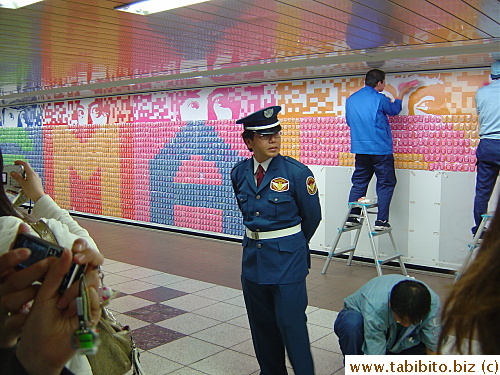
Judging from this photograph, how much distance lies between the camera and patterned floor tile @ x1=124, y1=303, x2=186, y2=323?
496 cm

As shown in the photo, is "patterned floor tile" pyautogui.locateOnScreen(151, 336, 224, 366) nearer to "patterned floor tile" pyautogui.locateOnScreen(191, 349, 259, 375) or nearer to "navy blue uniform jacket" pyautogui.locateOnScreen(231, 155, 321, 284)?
"patterned floor tile" pyautogui.locateOnScreen(191, 349, 259, 375)

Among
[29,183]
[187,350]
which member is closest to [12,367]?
[29,183]

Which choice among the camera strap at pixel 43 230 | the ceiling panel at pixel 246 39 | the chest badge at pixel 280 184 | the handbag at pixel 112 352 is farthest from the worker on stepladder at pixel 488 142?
the camera strap at pixel 43 230

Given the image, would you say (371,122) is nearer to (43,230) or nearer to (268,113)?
(268,113)

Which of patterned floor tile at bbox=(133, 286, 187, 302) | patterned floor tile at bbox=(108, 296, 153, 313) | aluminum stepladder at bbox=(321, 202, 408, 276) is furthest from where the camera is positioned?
aluminum stepladder at bbox=(321, 202, 408, 276)

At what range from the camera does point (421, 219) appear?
21.5 ft

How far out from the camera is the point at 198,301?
5.48 metres

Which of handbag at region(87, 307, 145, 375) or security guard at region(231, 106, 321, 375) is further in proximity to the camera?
security guard at region(231, 106, 321, 375)

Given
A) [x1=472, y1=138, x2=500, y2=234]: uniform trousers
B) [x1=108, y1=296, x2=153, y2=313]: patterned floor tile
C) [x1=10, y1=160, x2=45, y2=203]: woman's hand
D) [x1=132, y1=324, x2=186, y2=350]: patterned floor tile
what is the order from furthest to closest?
[x1=472, y1=138, x2=500, y2=234]: uniform trousers → [x1=108, y1=296, x2=153, y2=313]: patterned floor tile → [x1=132, y1=324, x2=186, y2=350]: patterned floor tile → [x1=10, y1=160, x2=45, y2=203]: woman's hand

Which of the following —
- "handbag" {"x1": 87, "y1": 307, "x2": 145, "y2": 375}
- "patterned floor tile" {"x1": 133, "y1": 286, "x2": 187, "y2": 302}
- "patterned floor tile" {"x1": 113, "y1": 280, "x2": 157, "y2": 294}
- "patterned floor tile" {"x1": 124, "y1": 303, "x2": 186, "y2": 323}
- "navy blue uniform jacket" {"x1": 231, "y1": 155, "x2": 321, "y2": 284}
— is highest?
"navy blue uniform jacket" {"x1": 231, "y1": 155, "x2": 321, "y2": 284}

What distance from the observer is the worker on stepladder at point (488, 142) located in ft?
17.5

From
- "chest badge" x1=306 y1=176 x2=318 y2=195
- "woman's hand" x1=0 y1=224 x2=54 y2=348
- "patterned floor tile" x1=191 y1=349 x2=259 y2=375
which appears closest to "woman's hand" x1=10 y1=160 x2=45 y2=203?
"woman's hand" x1=0 y1=224 x2=54 y2=348

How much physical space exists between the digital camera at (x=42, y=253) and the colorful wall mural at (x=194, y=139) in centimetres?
608

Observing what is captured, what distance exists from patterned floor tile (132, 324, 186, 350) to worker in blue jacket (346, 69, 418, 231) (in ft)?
8.85
